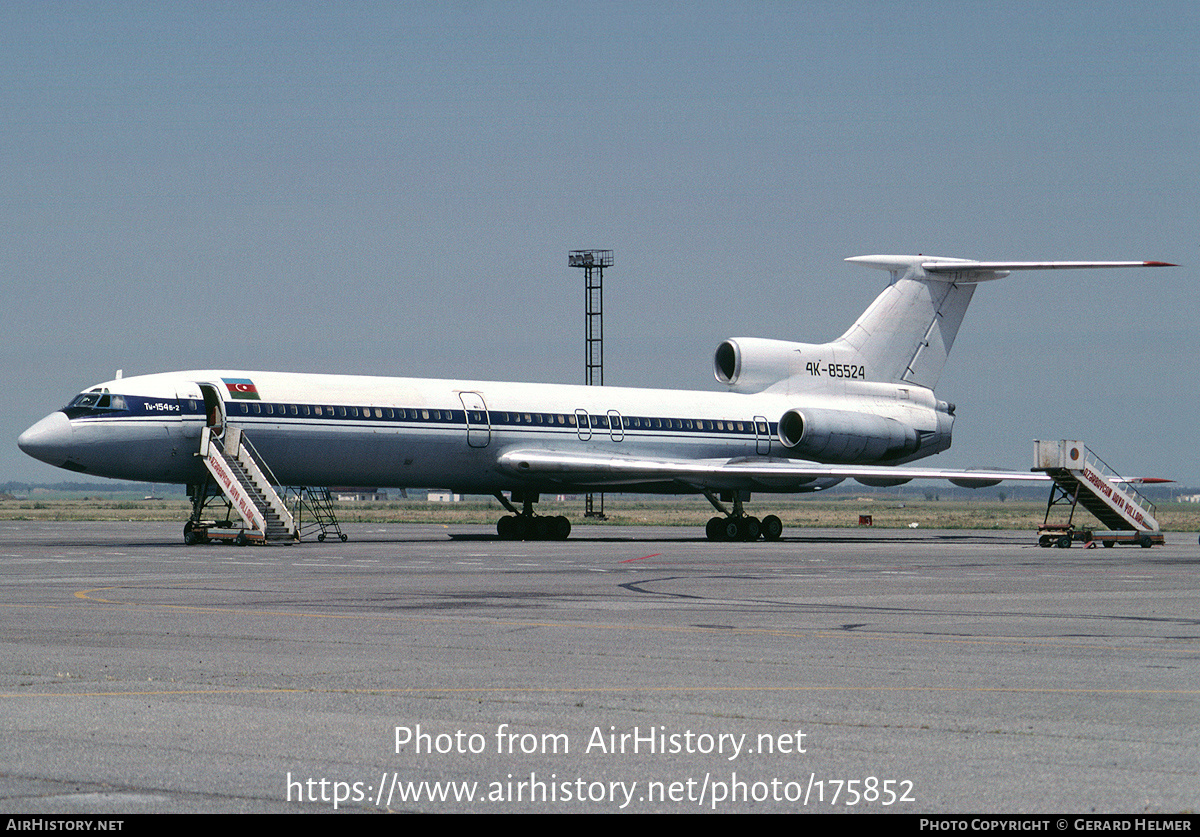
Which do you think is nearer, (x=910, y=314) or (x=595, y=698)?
(x=595, y=698)

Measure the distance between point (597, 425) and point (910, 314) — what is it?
1286 centimetres

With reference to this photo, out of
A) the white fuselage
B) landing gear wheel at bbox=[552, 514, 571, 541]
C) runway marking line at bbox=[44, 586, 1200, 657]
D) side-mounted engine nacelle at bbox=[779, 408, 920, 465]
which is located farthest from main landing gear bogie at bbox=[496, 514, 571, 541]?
runway marking line at bbox=[44, 586, 1200, 657]

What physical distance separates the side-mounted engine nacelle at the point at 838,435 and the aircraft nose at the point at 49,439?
22.6 m

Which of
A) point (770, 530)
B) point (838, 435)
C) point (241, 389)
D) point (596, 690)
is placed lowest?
point (770, 530)

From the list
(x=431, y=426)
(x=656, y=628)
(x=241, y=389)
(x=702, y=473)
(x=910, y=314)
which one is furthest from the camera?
(x=910, y=314)

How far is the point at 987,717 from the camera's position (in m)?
9.35

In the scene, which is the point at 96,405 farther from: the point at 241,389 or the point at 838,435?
the point at 838,435

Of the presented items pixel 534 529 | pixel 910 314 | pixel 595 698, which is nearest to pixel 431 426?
pixel 534 529

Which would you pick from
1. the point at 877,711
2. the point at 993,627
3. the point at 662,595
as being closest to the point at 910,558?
the point at 662,595

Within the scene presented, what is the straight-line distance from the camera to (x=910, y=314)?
50.1 m

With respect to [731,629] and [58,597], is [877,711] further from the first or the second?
[58,597]

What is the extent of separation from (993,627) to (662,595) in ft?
18.4

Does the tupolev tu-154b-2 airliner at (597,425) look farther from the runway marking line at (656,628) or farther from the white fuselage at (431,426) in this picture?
the runway marking line at (656,628)

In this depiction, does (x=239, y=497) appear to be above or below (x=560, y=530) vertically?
above
